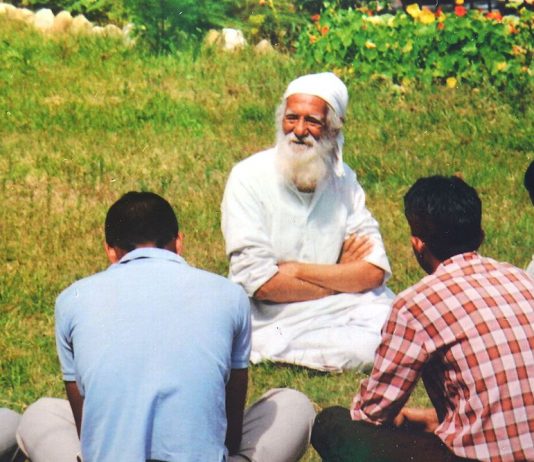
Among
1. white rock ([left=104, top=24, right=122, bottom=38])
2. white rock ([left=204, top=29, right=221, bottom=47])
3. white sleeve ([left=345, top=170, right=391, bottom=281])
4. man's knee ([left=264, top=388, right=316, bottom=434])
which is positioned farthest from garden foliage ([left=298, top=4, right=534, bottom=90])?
man's knee ([left=264, top=388, right=316, bottom=434])

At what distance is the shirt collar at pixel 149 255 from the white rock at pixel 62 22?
29.2ft

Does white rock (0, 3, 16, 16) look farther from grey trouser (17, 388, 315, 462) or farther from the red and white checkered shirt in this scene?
the red and white checkered shirt

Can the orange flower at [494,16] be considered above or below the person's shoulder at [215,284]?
below

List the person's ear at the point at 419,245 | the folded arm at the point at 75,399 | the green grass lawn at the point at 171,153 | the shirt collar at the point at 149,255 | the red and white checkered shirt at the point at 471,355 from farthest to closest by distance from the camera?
1. the green grass lawn at the point at 171,153
2. the person's ear at the point at 419,245
3. the folded arm at the point at 75,399
4. the shirt collar at the point at 149,255
5. the red and white checkered shirt at the point at 471,355

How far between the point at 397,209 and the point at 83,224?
242 centimetres

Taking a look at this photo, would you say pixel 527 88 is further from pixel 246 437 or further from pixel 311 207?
pixel 246 437

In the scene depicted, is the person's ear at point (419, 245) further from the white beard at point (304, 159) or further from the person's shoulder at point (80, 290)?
the white beard at point (304, 159)

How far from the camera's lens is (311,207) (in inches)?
293

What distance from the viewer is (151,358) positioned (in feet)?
14.6

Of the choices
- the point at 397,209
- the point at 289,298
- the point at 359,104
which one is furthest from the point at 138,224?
the point at 359,104

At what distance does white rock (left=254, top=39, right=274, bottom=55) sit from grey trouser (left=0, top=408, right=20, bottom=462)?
310 inches

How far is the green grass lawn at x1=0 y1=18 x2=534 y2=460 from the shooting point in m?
7.92

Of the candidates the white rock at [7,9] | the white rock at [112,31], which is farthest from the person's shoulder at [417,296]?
the white rock at [7,9]

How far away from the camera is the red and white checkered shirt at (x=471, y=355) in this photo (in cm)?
458
